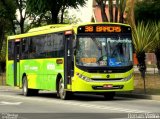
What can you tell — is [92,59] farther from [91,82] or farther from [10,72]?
[10,72]

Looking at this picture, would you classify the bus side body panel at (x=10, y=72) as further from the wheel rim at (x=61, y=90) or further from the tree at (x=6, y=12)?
the tree at (x=6, y=12)

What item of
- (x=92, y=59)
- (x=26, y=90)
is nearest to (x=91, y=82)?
(x=92, y=59)

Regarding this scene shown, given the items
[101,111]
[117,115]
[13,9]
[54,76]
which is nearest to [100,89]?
[54,76]

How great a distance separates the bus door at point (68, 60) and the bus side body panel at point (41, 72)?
47cm

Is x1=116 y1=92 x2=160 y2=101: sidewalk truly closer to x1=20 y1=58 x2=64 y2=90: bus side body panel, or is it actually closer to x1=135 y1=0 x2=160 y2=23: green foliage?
x1=20 y1=58 x2=64 y2=90: bus side body panel

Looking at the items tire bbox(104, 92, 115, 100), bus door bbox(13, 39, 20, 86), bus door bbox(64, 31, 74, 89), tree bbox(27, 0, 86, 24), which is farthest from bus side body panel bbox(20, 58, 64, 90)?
tree bbox(27, 0, 86, 24)

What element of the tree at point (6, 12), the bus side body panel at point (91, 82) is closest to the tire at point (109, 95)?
the bus side body panel at point (91, 82)

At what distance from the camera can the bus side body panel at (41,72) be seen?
1081 inches

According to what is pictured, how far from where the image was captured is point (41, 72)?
2927 cm

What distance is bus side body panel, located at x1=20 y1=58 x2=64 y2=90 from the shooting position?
27453 mm

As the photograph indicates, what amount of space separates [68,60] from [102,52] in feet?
5.03

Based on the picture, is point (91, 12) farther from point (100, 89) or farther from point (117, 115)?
point (117, 115)

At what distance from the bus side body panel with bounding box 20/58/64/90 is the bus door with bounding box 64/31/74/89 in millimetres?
474

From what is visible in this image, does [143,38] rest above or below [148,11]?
below
